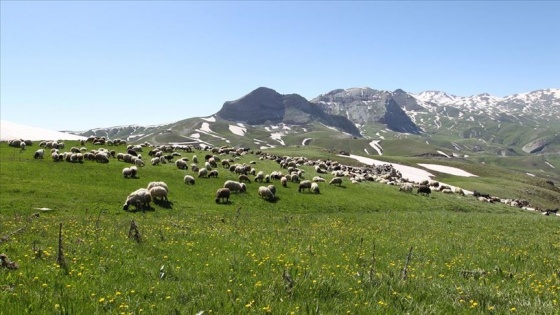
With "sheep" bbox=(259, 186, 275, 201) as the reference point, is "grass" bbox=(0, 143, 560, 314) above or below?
above

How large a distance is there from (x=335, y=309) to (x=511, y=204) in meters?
73.1

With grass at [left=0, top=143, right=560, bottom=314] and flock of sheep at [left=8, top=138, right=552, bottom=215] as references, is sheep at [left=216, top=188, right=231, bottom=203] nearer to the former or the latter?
flock of sheep at [left=8, top=138, right=552, bottom=215]

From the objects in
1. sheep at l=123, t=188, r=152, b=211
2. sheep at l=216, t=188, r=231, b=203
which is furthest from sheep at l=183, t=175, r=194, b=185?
sheep at l=123, t=188, r=152, b=211

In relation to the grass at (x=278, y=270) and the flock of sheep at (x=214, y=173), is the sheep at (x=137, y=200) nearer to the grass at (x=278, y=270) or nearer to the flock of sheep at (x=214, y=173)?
the flock of sheep at (x=214, y=173)

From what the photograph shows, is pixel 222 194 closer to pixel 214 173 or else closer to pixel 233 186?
pixel 233 186

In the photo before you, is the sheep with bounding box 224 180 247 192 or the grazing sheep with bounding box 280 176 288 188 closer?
the sheep with bounding box 224 180 247 192

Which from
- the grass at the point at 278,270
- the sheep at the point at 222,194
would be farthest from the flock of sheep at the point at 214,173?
the grass at the point at 278,270

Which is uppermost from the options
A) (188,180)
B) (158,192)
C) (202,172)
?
(202,172)

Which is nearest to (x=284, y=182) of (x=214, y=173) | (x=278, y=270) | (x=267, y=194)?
(x=267, y=194)

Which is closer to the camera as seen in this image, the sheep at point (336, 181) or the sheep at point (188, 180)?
the sheep at point (188, 180)

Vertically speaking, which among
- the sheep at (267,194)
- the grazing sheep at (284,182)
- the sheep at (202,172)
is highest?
the sheep at (202,172)

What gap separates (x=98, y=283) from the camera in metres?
10.1

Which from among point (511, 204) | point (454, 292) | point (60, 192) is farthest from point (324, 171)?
point (454, 292)

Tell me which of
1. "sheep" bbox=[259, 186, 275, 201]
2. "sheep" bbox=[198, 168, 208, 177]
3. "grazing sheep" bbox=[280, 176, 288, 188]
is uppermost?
"sheep" bbox=[198, 168, 208, 177]
